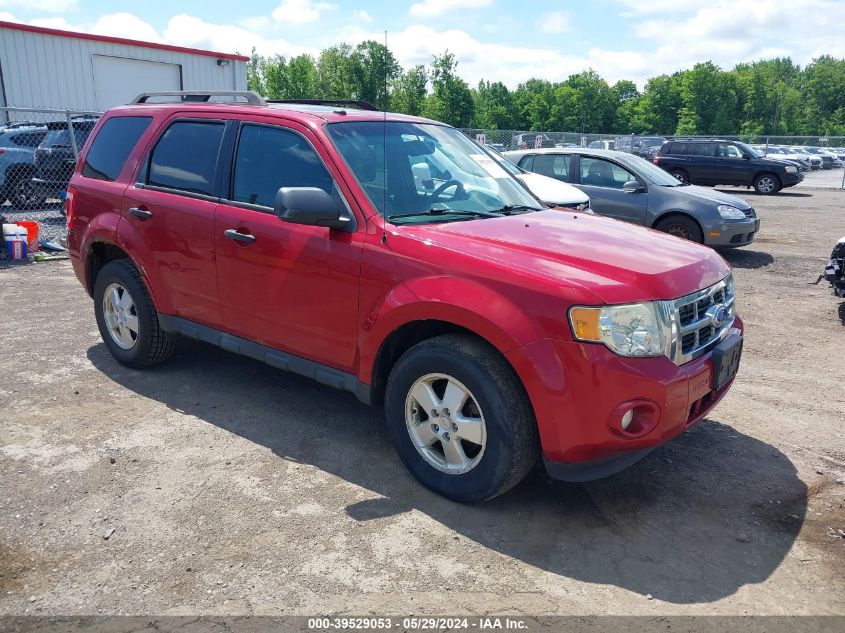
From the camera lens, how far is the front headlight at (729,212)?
1039 centimetres

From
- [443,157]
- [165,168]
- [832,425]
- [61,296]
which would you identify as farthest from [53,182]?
[832,425]

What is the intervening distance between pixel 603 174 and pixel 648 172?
2.39 feet

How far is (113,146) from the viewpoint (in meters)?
5.39

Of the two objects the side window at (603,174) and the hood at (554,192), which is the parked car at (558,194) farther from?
the side window at (603,174)

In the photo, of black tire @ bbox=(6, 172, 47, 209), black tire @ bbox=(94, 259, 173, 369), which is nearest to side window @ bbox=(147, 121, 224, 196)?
black tire @ bbox=(94, 259, 173, 369)

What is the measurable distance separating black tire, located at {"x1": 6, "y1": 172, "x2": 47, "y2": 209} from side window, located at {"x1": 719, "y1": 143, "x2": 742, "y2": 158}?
20.1 meters

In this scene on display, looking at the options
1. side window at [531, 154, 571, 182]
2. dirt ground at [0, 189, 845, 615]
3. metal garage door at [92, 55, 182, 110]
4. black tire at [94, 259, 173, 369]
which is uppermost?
metal garage door at [92, 55, 182, 110]

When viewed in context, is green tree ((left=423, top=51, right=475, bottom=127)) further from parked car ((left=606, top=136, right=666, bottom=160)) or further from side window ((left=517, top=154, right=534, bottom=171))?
side window ((left=517, top=154, right=534, bottom=171))

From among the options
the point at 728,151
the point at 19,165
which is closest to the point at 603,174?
the point at 19,165

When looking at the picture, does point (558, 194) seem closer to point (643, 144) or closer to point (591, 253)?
point (591, 253)

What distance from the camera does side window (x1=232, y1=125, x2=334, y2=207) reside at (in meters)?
4.09

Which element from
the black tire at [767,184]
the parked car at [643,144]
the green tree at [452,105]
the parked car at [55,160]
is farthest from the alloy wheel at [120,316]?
the green tree at [452,105]

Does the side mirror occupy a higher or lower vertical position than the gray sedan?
higher

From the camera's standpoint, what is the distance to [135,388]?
5.15 m
